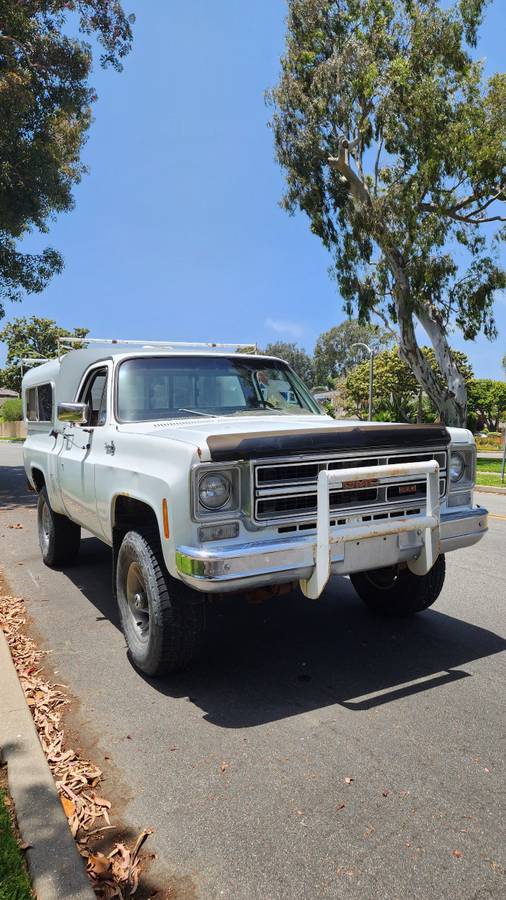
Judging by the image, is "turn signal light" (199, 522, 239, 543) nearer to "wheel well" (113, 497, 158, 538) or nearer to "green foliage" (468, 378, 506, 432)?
"wheel well" (113, 497, 158, 538)

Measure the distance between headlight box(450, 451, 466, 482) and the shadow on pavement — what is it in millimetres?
1167

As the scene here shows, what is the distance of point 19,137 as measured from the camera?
50.3ft

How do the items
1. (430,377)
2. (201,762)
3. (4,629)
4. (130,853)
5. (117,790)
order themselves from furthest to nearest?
(430,377) → (4,629) → (201,762) → (117,790) → (130,853)

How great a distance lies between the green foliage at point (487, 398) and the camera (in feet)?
182

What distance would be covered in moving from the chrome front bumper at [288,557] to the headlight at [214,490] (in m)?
0.23

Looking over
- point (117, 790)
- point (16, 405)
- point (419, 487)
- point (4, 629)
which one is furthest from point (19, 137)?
point (16, 405)

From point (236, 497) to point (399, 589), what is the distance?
203 centimetres

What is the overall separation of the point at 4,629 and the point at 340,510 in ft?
9.40

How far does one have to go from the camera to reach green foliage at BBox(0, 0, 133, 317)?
14578 millimetres

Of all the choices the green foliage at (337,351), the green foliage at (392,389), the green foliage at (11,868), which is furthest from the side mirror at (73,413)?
the green foliage at (337,351)

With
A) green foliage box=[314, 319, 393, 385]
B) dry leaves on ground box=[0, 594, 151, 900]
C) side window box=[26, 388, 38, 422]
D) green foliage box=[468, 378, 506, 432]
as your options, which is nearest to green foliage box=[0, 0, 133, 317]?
side window box=[26, 388, 38, 422]

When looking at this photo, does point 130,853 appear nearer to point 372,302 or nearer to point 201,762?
point 201,762

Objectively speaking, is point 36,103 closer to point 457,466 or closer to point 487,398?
point 457,466

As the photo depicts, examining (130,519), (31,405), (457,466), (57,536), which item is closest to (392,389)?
(31,405)
